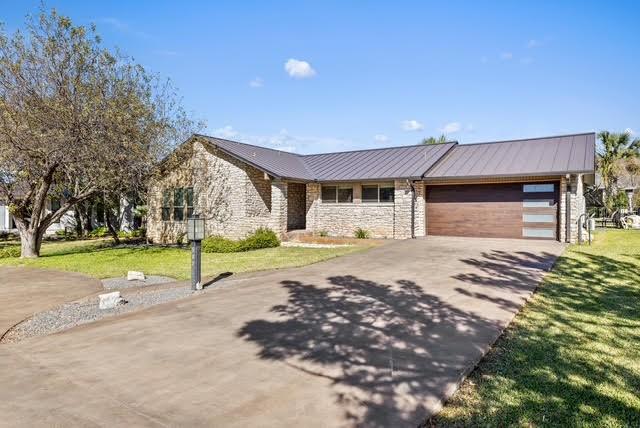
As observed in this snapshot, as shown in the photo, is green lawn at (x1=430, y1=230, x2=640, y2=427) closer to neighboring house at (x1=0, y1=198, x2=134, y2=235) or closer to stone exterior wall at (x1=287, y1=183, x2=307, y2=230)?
stone exterior wall at (x1=287, y1=183, x2=307, y2=230)

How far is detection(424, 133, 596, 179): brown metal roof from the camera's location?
14883 millimetres

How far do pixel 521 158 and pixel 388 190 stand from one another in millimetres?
5824

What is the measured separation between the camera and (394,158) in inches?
790

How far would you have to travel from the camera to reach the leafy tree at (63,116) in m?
12.4

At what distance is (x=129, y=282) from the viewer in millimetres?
9500

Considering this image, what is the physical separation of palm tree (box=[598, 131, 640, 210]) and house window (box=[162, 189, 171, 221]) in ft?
102

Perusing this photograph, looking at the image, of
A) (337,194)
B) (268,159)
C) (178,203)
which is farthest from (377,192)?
(178,203)

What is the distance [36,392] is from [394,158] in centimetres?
1825

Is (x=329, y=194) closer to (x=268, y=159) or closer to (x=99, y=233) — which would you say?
(x=268, y=159)

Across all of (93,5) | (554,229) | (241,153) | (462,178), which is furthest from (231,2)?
(554,229)

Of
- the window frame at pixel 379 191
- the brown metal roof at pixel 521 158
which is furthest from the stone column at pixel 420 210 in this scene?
the window frame at pixel 379 191

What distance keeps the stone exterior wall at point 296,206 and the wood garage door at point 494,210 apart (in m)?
6.68

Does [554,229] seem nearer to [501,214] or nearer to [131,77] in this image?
[501,214]

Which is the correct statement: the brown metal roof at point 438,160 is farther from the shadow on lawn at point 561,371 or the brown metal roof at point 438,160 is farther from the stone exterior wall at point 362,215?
the shadow on lawn at point 561,371
